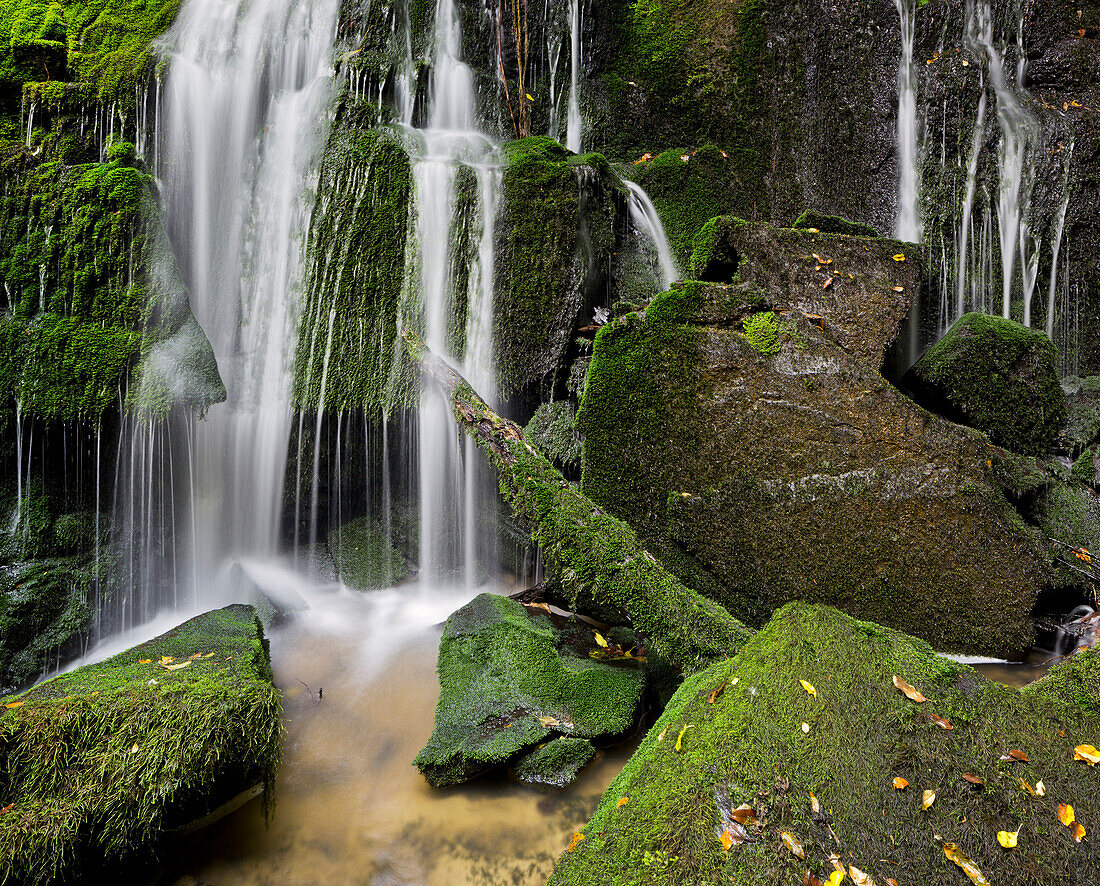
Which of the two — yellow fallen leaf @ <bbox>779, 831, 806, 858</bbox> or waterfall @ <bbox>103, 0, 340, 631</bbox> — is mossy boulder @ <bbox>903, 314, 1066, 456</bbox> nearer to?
yellow fallen leaf @ <bbox>779, 831, 806, 858</bbox>

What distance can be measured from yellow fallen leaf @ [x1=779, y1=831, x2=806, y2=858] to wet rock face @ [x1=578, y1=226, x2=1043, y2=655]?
2396mm

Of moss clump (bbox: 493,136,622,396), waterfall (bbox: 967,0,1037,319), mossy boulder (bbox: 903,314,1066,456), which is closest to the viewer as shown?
mossy boulder (bbox: 903,314,1066,456)

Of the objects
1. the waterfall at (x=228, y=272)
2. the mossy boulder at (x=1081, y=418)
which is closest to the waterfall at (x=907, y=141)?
the mossy boulder at (x=1081, y=418)

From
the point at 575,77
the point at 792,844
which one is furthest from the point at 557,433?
the point at 575,77

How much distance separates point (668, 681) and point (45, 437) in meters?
5.55

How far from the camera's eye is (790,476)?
412 cm

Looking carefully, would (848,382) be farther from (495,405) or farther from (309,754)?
(309,754)

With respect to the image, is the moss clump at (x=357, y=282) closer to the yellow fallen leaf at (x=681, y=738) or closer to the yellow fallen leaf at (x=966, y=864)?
the yellow fallen leaf at (x=681, y=738)

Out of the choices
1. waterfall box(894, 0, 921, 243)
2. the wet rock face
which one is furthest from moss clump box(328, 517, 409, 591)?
waterfall box(894, 0, 921, 243)

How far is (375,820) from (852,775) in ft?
7.54

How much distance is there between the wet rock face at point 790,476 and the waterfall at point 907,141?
15.0ft

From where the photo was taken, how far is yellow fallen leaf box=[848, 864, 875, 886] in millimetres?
1723

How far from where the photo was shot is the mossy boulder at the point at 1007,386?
4.96 meters

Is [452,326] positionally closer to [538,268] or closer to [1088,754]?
[538,268]
